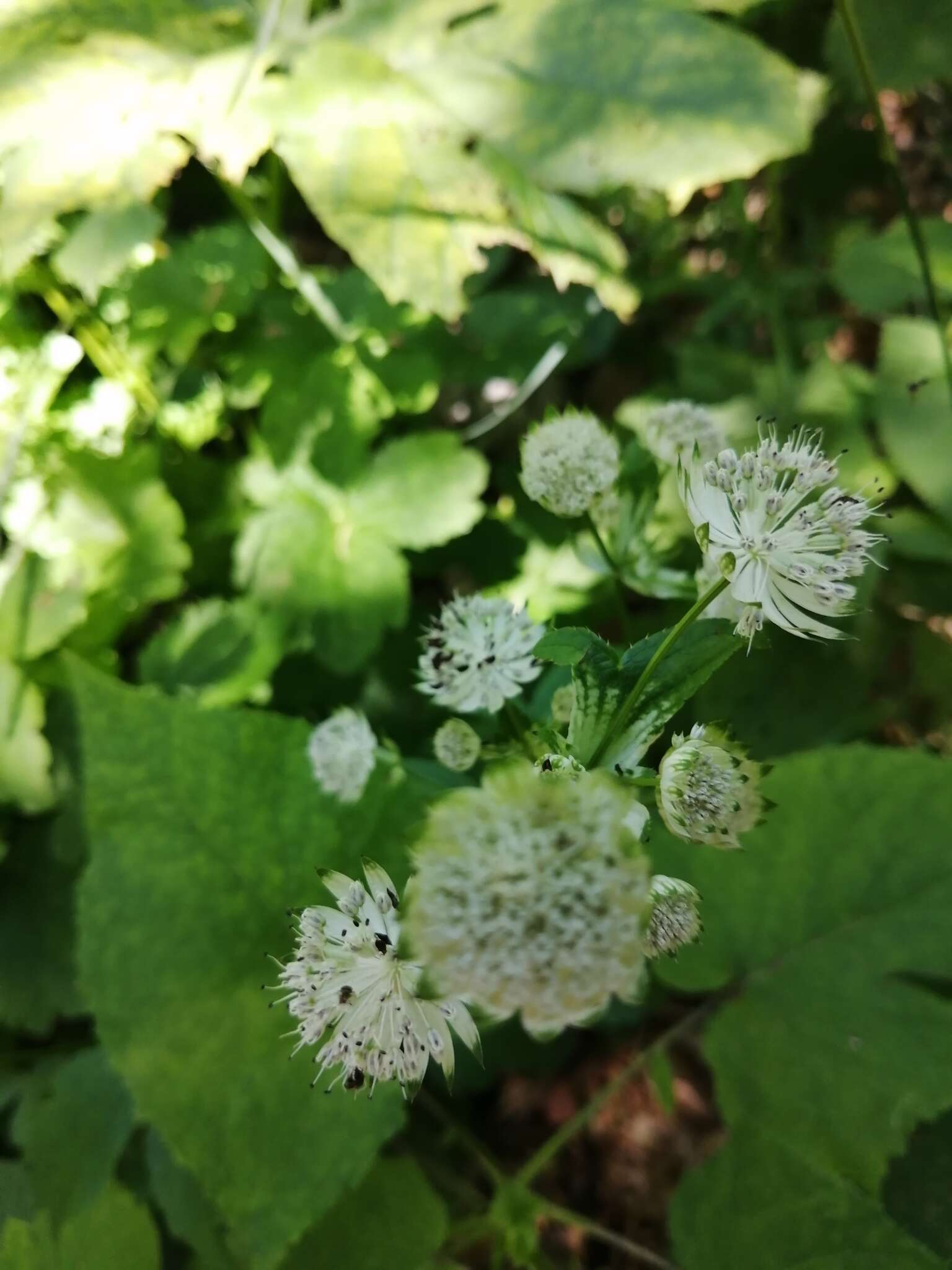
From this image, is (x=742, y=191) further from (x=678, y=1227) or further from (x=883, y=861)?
(x=678, y=1227)

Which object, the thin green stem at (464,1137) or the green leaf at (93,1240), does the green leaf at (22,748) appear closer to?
the green leaf at (93,1240)

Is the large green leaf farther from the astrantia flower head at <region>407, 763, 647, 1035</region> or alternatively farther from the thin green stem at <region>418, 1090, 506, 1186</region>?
the astrantia flower head at <region>407, 763, 647, 1035</region>

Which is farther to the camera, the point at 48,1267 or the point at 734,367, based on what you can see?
the point at 734,367

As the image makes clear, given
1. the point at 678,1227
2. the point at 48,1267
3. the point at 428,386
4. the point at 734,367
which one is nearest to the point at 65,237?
the point at 428,386

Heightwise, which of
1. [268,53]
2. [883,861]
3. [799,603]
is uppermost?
[268,53]

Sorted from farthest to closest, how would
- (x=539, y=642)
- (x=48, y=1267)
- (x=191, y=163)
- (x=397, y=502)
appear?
(x=191, y=163), (x=397, y=502), (x=48, y=1267), (x=539, y=642)

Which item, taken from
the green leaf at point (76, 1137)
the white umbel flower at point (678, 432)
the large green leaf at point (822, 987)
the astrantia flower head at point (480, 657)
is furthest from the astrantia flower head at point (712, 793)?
the green leaf at point (76, 1137)
